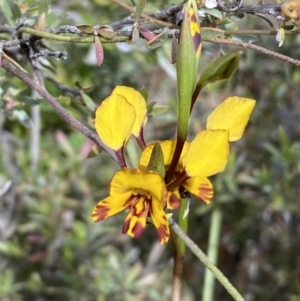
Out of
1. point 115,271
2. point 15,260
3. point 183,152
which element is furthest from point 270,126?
point 183,152

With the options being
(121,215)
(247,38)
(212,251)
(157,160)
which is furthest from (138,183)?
(121,215)

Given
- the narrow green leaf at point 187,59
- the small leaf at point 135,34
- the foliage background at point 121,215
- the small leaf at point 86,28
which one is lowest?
the foliage background at point 121,215

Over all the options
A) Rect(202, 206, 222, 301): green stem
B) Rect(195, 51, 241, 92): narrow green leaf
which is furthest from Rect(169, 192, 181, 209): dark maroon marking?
Rect(202, 206, 222, 301): green stem

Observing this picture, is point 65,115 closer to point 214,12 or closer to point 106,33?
point 106,33

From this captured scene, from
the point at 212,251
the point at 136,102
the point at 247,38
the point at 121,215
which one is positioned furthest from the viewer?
the point at 121,215

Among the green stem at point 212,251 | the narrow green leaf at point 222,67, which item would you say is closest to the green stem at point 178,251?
the narrow green leaf at point 222,67

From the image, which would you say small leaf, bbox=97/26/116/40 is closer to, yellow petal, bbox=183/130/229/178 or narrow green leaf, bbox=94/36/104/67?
narrow green leaf, bbox=94/36/104/67

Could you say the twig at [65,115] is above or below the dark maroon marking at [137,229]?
above

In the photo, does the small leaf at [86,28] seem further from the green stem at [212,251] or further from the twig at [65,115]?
the green stem at [212,251]
